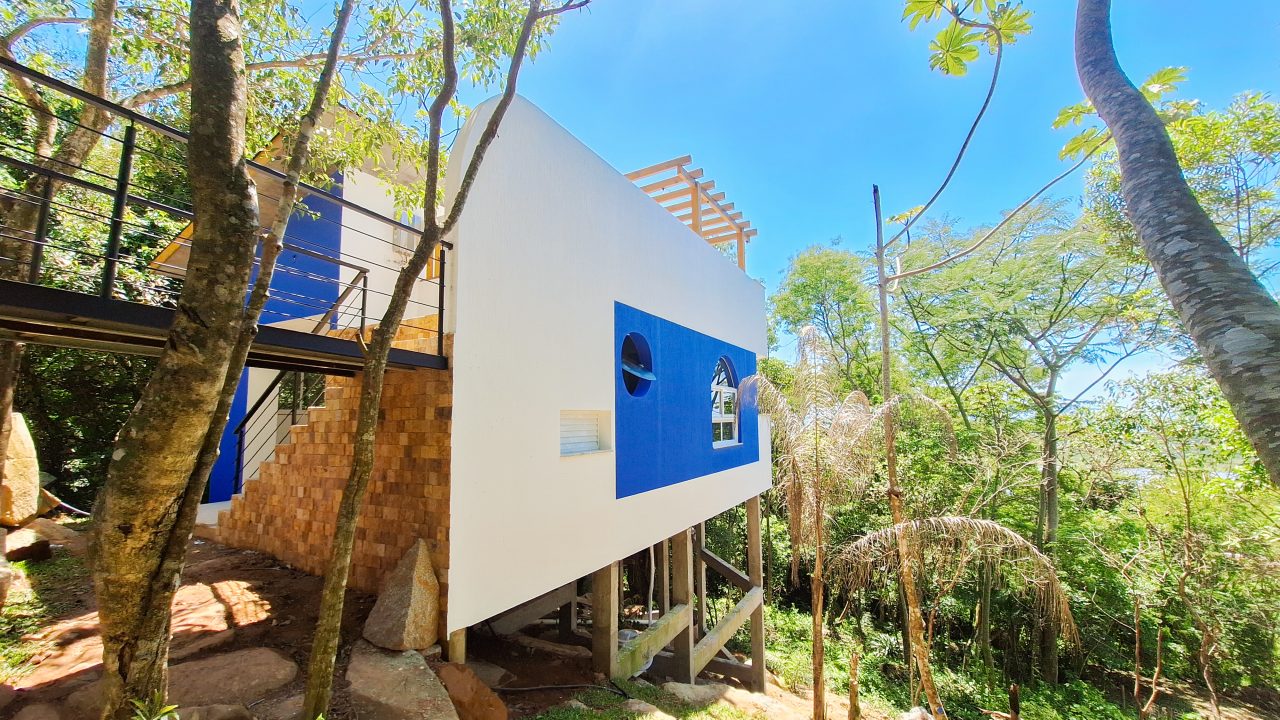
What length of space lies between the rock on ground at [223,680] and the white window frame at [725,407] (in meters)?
7.04

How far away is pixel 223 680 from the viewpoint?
134 inches

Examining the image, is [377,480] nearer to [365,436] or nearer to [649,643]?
[365,436]

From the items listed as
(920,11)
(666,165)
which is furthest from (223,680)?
(666,165)

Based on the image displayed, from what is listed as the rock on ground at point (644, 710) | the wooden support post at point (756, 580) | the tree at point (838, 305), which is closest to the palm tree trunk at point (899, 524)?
the rock on ground at point (644, 710)

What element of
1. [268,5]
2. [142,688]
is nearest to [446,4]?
[268,5]

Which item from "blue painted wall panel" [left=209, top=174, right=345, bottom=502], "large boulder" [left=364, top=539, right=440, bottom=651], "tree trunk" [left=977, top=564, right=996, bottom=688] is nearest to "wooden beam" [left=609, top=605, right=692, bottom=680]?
"large boulder" [left=364, top=539, right=440, bottom=651]

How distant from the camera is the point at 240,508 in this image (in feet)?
20.7

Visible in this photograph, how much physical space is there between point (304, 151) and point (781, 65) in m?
7.95

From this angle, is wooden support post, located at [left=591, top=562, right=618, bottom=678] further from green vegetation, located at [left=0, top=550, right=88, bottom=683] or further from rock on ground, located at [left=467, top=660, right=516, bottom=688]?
green vegetation, located at [left=0, top=550, right=88, bottom=683]

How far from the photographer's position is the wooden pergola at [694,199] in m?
8.97

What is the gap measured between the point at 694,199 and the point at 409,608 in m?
7.90

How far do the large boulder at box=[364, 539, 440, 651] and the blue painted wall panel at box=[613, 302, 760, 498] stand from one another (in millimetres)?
2598

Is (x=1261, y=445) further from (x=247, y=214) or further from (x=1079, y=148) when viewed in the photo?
(x=247, y=214)

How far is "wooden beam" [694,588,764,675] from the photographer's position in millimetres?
8656
